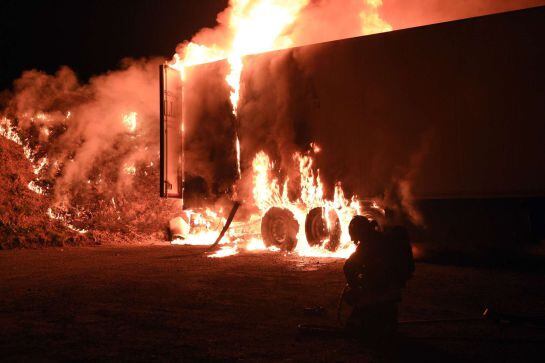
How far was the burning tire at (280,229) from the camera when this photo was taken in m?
11.7

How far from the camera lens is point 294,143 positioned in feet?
38.3

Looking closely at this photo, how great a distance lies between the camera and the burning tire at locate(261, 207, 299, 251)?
11.7 metres

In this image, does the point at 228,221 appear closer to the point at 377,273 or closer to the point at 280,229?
the point at 280,229

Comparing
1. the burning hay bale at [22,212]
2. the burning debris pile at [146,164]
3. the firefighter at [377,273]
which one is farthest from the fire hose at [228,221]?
the firefighter at [377,273]

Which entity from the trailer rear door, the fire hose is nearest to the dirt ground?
the fire hose

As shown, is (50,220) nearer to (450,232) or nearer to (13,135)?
(13,135)

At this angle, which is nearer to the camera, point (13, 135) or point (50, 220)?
point (50, 220)

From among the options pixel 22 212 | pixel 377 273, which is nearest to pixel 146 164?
pixel 22 212

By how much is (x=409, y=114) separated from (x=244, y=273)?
175 inches

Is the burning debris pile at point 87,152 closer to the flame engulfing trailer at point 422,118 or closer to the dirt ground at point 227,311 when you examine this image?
the flame engulfing trailer at point 422,118

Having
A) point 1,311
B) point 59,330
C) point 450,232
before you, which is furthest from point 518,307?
point 1,311

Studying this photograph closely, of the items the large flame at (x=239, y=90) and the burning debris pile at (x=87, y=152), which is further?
the burning debris pile at (x=87, y=152)

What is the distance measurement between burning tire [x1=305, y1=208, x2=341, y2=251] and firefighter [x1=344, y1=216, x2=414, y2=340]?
6684mm

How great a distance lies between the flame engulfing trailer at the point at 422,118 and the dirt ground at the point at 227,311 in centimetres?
144
